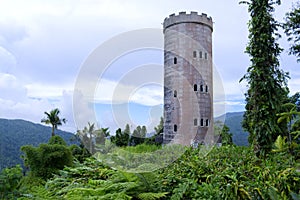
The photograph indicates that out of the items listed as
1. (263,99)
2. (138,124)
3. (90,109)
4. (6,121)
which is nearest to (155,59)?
(138,124)

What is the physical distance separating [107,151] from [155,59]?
1.50m

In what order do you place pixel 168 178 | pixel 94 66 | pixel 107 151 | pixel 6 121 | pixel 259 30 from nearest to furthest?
pixel 168 178, pixel 94 66, pixel 107 151, pixel 259 30, pixel 6 121

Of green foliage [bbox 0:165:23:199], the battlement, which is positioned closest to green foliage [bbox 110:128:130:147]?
green foliage [bbox 0:165:23:199]

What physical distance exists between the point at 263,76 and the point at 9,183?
7432mm

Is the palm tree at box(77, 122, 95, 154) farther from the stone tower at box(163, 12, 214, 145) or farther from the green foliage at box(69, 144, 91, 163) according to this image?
the stone tower at box(163, 12, 214, 145)

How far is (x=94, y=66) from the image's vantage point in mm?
3379

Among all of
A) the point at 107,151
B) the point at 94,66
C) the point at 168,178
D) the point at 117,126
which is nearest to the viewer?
the point at 168,178

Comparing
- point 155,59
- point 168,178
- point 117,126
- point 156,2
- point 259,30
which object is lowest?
point 168,178

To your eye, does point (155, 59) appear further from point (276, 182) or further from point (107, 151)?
point (276, 182)

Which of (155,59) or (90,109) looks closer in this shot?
(90,109)

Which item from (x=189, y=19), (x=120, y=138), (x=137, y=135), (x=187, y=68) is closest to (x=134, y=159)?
(x=120, y=138)

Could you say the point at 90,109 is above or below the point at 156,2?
below

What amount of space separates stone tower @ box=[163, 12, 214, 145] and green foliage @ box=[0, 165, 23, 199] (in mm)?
8742

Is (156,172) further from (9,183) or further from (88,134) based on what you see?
(9,183)
